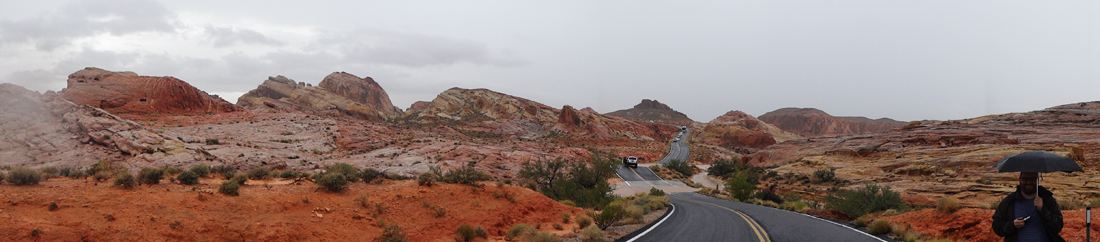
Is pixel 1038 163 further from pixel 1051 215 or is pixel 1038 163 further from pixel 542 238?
pixel 542 238

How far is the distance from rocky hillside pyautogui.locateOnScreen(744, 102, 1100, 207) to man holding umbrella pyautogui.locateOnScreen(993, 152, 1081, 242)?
74.0 ft

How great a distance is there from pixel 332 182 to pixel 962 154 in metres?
42.7

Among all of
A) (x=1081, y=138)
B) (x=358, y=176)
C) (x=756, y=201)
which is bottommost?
(x=756, y=201)

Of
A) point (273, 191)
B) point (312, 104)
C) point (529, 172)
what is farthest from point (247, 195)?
point (312, 104)

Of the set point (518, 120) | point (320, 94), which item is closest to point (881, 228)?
point (518, 120)

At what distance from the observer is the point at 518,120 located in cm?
10069

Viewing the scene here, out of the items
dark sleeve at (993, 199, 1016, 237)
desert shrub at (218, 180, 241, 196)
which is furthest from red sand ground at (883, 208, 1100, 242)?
desert shrub at (218, 180, 241, 196)

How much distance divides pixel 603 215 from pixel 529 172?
12645 millimetres

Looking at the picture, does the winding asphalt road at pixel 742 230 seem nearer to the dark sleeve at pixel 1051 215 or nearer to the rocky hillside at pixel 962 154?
the dark sleeve at pixel 1051 215

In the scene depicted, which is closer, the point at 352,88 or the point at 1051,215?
the point at 1051,215

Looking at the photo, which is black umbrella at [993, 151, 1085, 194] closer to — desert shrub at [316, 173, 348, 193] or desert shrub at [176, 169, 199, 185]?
desert shrub at [316, 173, 348, 193]

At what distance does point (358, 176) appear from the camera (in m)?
14.6

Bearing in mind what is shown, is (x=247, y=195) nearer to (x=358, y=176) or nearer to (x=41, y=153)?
(x=358, y=176)

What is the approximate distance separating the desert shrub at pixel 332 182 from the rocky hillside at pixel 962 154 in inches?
1205
